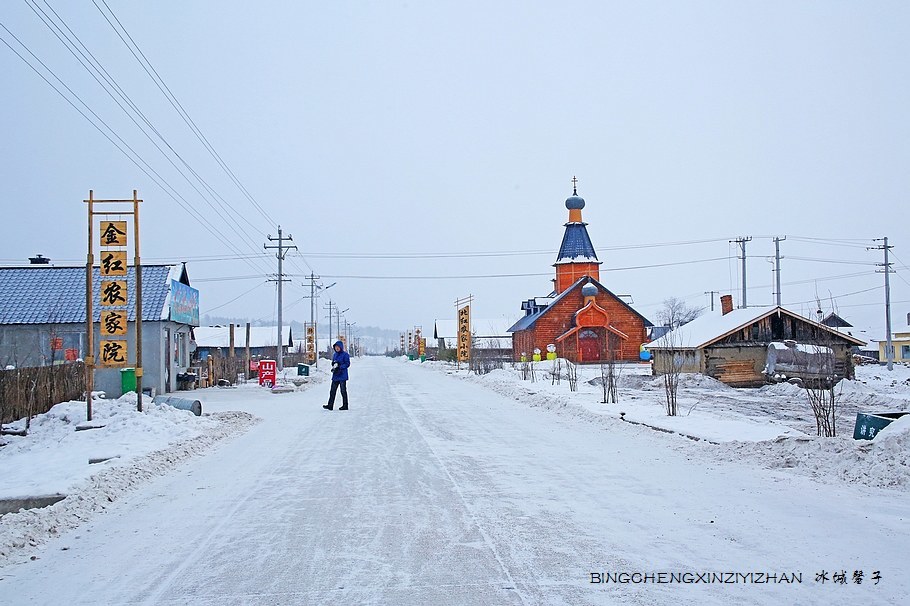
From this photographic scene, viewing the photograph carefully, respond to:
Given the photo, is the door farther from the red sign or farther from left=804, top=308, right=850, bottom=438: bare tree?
left=804, top=308, right=850, bottom=438: bare tree

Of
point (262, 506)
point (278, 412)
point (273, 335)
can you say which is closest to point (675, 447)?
point (262, 506)

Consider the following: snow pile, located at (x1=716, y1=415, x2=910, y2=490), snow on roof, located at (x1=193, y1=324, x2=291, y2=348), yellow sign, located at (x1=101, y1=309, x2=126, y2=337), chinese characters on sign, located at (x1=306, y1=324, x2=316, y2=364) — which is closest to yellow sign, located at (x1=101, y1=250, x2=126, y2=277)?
yellow sign, located at (x1=101, y1=309, x2=126, y2=337)

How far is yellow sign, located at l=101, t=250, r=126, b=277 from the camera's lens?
18047 mm

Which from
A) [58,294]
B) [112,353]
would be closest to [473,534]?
[112,353]

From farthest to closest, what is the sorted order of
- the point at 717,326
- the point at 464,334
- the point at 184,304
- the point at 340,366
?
1. the point at 464,334
2. the point at 717,326
3. the point at 184,304
4. the point at 340,366

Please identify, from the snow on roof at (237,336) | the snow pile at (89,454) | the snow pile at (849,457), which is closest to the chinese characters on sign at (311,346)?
the snow on roof at (237,336)

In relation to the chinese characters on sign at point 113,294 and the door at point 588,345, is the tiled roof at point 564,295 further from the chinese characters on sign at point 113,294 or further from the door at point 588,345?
the chinese characters on sign at point 113,294

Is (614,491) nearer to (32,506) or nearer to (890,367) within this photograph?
(32,506)

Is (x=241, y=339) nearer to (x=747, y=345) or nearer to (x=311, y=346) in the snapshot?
(x=311, y=346)

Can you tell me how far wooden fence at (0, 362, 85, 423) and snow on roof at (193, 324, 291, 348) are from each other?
67703 millimetres

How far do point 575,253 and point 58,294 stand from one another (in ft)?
145

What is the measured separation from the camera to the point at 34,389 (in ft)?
57.8

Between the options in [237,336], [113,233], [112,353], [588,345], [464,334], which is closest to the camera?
[113,233]

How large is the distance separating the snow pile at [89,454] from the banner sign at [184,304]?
9805 mm
